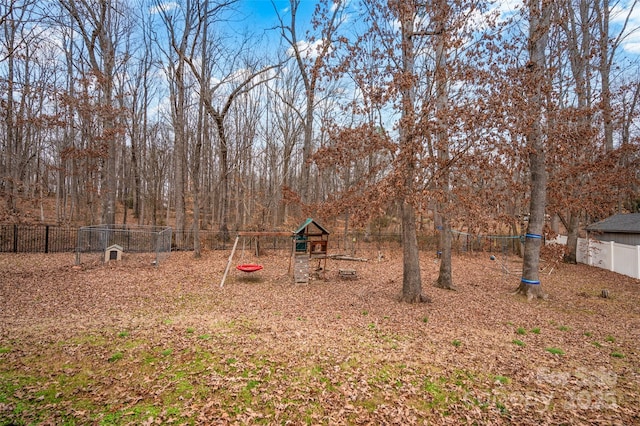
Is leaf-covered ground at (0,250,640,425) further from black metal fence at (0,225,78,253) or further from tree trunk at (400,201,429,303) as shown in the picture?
black metal fence at (0,225,78,253)

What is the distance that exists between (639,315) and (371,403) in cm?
801

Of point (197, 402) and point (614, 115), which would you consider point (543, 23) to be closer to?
point (614, 115)

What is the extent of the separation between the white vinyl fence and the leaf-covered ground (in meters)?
5.10

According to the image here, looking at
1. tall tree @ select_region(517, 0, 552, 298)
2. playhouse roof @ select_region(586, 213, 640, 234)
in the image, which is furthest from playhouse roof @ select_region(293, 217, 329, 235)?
playhouse roof @ select_region(586, 213, 640, 234)

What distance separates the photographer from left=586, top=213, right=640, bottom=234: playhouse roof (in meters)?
14.9

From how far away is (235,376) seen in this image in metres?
4.19

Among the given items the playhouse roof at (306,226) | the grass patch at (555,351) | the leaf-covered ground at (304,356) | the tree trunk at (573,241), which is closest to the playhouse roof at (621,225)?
the tree trunk at (573,241)

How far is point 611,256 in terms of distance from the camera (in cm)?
1458

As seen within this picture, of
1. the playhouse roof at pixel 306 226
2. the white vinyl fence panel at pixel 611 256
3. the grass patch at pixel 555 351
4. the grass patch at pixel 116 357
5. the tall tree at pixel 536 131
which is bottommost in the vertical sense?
the grass patch at pixel 555 351

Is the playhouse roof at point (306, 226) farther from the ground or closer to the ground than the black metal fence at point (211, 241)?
farther from the ground

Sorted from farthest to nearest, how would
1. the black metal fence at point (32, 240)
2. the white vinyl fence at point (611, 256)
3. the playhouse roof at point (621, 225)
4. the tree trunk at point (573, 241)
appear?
the tree trunk at point (573, 241), the playhouse roof at point (621, 225), the black metal fence at point (32, 240), the white vinyl fence at point (611, 256)

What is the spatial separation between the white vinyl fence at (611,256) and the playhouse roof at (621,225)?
0.94m

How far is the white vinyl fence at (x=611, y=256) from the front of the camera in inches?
509

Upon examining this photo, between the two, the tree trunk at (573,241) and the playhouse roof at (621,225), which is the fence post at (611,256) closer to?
the playhouse roof at (621,225)
